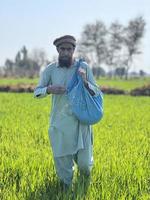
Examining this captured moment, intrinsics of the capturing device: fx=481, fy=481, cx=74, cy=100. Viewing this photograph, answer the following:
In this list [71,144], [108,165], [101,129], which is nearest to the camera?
[71,144]

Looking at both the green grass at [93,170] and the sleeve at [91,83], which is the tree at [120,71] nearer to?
the green grass at [93,170]

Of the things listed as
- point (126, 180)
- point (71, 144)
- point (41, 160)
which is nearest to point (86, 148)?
point (71, 144)

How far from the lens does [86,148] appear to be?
4844 millimetres

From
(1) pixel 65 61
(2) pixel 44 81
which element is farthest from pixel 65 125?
(1) pixel 65 61

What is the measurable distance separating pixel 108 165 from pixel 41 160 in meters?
0.84

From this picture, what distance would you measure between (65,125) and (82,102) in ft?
0.95

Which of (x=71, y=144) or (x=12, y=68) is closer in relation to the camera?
(x=71, y=144)

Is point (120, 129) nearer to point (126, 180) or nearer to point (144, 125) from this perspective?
point (144, 125)

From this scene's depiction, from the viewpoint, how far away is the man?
4824 millimetres

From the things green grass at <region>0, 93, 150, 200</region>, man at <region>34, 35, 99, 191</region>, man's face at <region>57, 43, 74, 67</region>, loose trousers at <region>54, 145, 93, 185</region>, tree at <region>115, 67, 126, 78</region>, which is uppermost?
tree at <region>115, 67, 126, 78</region>

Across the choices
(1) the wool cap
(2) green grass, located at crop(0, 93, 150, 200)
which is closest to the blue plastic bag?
(1) the wool cap

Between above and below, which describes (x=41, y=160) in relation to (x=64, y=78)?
below

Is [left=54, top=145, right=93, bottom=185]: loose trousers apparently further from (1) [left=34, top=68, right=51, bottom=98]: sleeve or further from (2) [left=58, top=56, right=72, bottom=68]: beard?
(2) [left=58, top=56, right=72, bottom=68]: beard

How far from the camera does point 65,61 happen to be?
4.86 m
